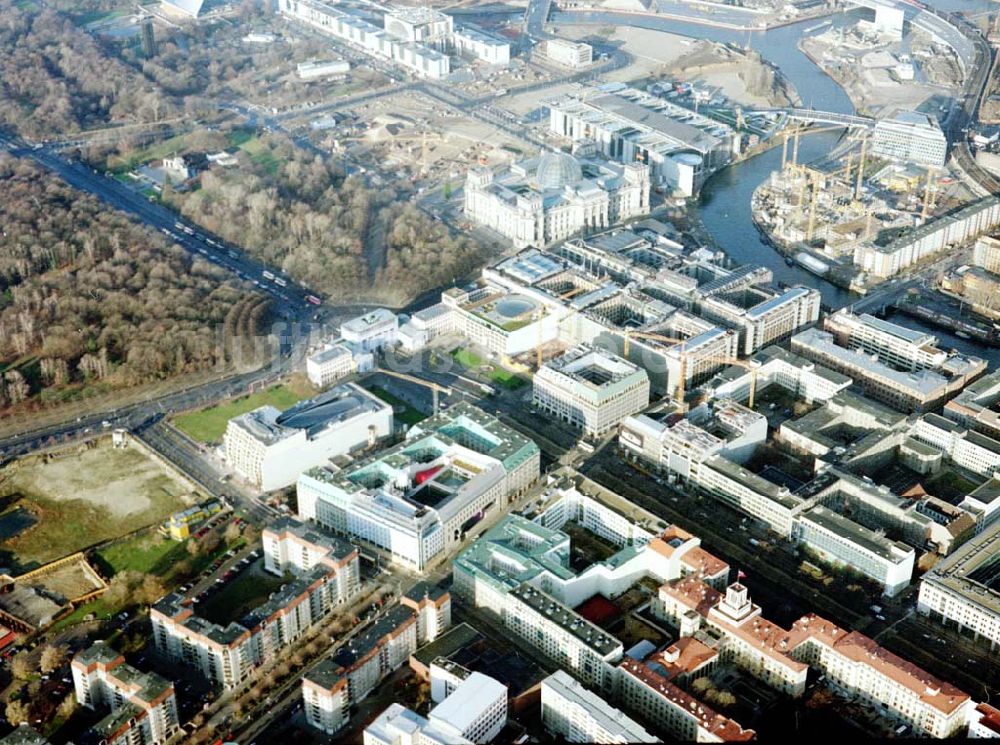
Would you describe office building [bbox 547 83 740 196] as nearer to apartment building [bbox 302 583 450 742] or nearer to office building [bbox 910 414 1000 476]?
office building [bbox 910 414 1000 476]

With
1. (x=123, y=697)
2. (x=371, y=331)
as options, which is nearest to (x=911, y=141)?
(x=371, y=331)

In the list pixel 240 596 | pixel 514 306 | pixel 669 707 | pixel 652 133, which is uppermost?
pixel 652 133

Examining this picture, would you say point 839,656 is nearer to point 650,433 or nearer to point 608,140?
point 650,433

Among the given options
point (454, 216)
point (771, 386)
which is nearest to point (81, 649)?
point (771, 386)

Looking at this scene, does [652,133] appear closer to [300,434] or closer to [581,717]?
[300,434]

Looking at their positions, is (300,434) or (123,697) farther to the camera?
(300,434)

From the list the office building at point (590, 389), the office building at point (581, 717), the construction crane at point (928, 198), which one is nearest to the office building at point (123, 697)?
the office building at point (581, 717)
